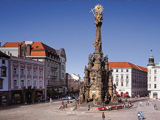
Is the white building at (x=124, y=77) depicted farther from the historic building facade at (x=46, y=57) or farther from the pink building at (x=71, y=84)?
the pink building at (x=71, y=84)

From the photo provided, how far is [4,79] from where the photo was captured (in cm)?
5731

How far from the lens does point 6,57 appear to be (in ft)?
192

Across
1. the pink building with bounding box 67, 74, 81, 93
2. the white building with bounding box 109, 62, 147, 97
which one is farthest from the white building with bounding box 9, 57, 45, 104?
the pink building with bounding box 67, 74, 81, 93

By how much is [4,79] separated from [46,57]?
2407cm

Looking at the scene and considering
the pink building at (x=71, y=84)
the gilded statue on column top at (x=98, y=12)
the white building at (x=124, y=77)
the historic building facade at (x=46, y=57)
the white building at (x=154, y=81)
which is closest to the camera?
the gilded statue on column top at (x=98, y=12)

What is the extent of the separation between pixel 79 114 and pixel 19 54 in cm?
3962

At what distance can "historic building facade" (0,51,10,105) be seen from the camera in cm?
5634

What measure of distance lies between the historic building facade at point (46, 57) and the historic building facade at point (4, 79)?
14.4m

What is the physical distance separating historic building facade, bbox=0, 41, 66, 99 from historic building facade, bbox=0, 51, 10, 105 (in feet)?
47.3

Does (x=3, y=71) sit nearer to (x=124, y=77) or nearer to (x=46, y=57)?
(x=46, y=57)

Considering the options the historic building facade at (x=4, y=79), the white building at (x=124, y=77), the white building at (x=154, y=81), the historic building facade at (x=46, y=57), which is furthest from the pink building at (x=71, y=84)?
the historic building facade at (x=4, y=79)

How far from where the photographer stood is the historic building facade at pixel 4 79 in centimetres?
5634

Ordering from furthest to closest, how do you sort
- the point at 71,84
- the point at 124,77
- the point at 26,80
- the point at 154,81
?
the point at 71,84
the point at 124,77
the point at 154,81
the point at 26,80

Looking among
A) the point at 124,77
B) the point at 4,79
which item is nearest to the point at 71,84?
the point at 124,77
